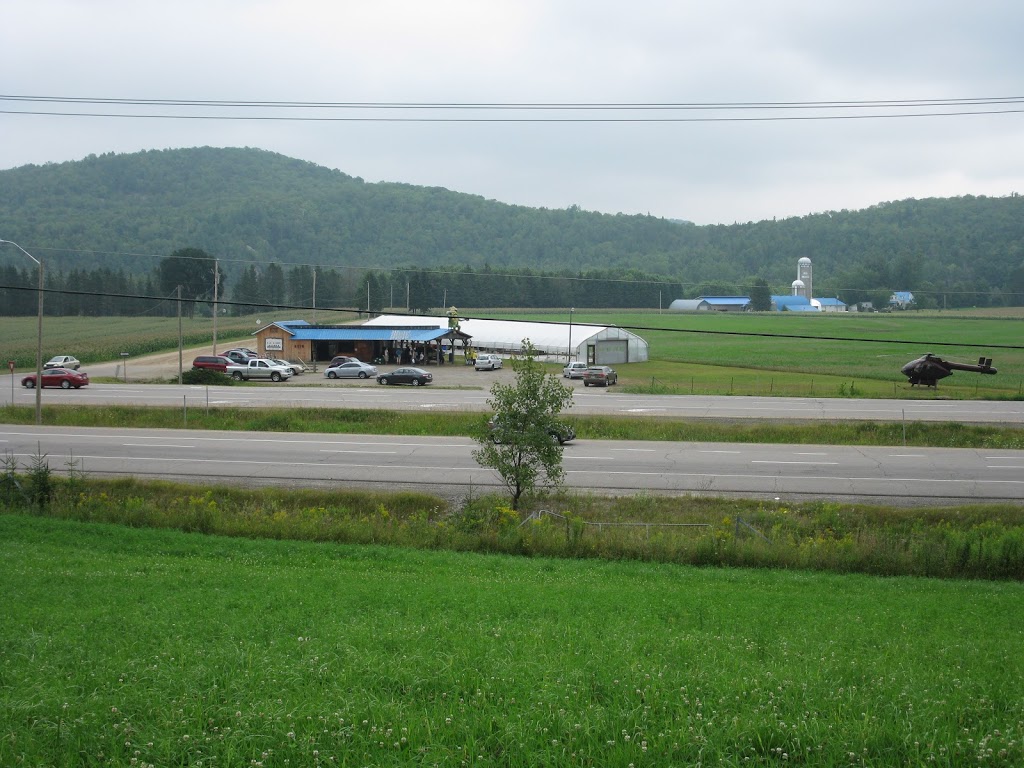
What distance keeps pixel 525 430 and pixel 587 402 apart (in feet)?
72.3

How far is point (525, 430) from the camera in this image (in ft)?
75.2

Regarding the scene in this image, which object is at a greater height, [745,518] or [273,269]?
[273,269]

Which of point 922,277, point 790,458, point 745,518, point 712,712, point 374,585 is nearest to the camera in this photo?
point 712,712

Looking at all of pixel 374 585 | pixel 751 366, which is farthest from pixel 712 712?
pixel 751 366

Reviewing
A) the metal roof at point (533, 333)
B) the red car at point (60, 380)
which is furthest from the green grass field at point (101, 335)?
the metal roof at point (533, 333)

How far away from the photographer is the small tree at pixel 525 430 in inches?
894

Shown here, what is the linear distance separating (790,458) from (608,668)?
22067 mm

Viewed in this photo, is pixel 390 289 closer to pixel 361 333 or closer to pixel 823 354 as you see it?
pixel 361 333

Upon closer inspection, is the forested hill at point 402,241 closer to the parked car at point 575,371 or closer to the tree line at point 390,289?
the tree line at point 390,289

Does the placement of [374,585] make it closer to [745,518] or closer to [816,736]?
[816,736]

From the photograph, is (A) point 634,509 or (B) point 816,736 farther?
(A) point 634,509

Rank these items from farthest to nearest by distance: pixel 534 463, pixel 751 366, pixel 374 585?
pixel 751 366, pixel 534 463, pixel 374 585

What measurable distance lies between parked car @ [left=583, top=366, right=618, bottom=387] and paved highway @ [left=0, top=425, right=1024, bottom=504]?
21.9 metres

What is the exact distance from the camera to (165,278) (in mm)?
103062
